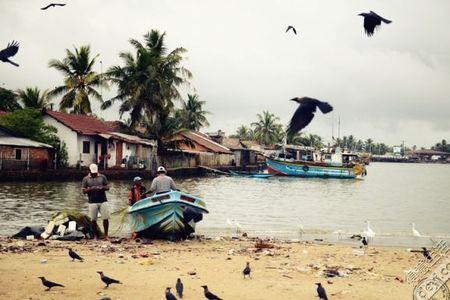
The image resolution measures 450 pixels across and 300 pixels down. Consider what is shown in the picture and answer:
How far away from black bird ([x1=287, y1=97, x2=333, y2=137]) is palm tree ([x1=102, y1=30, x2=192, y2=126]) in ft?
113

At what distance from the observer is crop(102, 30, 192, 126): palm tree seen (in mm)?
38594

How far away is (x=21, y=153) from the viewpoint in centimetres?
2984

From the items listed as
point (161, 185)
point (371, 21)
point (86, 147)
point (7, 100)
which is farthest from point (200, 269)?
point (7, 100)

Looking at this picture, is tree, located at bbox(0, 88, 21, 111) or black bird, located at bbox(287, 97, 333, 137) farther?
tree, located at bbox(0, 88, 21, 111)

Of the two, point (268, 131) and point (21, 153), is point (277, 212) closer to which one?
point (21, 153)

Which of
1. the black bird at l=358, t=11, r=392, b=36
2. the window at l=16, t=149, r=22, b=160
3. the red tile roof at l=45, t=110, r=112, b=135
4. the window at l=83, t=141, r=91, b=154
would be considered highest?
the red tile roof at l=45, t=110, r=112, b=135

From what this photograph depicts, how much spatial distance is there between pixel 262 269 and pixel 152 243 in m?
3.54

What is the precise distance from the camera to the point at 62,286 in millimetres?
6875

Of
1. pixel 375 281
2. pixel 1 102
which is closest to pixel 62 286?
pixel 375 281

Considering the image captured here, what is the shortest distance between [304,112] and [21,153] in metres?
28.4

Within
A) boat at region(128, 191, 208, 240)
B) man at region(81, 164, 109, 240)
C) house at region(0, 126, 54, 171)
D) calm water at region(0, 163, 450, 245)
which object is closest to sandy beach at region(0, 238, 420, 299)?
boat at region(128, 191, 208, 240)

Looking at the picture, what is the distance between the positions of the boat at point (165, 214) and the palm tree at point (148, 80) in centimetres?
2706

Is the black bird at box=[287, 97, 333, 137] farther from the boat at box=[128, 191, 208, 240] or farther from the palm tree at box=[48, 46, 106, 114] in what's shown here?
the palm tree at box=[48, 46, 106, 114]

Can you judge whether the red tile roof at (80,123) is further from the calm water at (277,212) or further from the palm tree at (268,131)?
the palm tree at (268,131)
